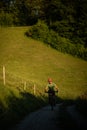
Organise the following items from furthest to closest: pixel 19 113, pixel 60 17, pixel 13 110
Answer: pixel 60 17, pixel 19 113, pixel 13 110

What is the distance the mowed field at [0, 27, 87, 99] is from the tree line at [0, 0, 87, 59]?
162 inches

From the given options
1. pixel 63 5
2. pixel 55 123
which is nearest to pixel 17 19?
pixel 63 5

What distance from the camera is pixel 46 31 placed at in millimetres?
64812

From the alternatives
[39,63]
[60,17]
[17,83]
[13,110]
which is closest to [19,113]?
[13,110]

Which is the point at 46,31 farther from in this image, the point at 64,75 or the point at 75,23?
the point at 64,75

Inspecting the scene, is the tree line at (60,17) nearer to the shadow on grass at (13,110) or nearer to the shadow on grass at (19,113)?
the shadow on grass at (19,113)

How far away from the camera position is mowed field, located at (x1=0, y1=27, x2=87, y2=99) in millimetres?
48969

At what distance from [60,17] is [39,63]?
45.2ft

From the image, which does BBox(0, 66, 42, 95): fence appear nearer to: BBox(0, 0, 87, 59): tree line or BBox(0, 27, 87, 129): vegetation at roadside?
BBox(0, 27, 87, 129): vegetation at roadside

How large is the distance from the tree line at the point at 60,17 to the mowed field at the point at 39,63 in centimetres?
412

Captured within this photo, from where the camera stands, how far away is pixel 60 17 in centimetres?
6706

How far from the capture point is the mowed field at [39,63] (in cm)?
4897

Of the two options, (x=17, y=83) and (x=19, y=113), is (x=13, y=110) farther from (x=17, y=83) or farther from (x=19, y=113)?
(x=17, y=83)

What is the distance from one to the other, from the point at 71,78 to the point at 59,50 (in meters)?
11.9
